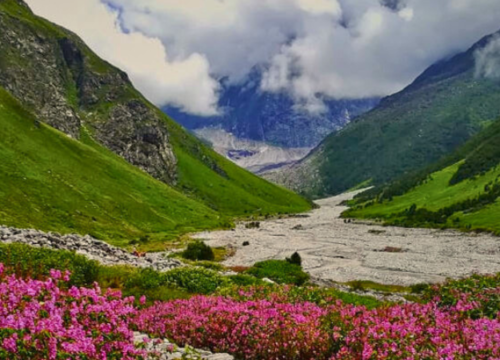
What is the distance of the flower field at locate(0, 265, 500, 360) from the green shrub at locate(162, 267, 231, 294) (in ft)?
28.7

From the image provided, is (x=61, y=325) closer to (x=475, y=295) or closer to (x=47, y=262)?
(x=475, y=295)

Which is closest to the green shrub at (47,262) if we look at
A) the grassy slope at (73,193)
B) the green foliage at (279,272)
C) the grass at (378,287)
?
the green foliage at (279,272)

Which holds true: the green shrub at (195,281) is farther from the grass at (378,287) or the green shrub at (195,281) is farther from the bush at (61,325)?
the grass at (378,287)

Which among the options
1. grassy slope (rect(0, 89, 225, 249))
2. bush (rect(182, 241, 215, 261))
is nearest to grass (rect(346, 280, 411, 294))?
bush (rect(182, 241, 215, 261))

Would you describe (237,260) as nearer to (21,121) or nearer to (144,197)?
(144,197)

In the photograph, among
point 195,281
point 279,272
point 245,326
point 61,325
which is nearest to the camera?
point 61,325

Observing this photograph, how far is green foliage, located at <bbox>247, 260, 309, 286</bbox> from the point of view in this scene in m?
43.2

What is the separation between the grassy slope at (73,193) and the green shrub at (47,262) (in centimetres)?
5204

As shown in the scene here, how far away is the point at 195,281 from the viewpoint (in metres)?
27.2

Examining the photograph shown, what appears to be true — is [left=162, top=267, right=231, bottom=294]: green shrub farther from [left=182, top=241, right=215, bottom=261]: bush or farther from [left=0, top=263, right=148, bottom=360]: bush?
[left=182, top=241, right=215, bottom=261]: bush

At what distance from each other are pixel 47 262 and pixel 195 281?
8047 mm

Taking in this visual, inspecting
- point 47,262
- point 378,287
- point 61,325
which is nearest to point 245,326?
point 61,325

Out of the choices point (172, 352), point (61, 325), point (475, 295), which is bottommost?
point (172, 352)

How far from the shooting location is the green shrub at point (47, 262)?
23.5 m
